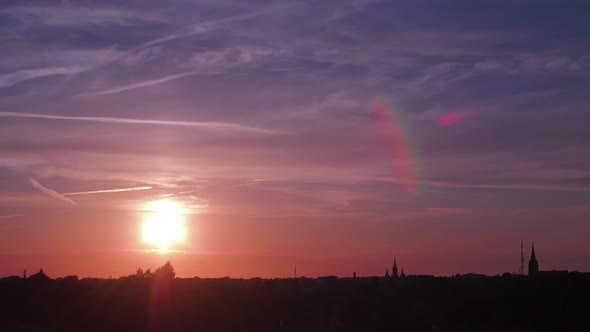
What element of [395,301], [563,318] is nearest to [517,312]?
[563,318]

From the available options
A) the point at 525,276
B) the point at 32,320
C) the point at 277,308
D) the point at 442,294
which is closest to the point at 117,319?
the point at 32,320

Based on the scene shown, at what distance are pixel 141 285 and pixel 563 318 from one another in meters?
39.2

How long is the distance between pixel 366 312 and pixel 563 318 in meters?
17.8

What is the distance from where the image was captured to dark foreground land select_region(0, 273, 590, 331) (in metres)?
66.4

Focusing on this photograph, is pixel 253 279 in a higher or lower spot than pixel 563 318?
higher

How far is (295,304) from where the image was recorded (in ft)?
234

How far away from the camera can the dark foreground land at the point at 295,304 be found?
66.4 m

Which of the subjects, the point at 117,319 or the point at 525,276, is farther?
the point at 525,276

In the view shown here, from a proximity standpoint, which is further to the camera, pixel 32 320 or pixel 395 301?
pixel 395 301

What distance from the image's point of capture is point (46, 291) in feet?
236

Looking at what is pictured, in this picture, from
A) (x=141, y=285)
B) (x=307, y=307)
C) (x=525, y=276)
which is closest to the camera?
(x=307, y=307)

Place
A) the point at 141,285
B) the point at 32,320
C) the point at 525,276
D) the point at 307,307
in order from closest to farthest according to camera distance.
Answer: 1. the point at 32,320
2. the point at 307,307
3. the point at 141,285
4. the point at 525,276

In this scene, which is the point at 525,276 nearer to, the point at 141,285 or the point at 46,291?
the point at 141,285

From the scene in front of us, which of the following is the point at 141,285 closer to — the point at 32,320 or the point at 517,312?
the point at 32,320
